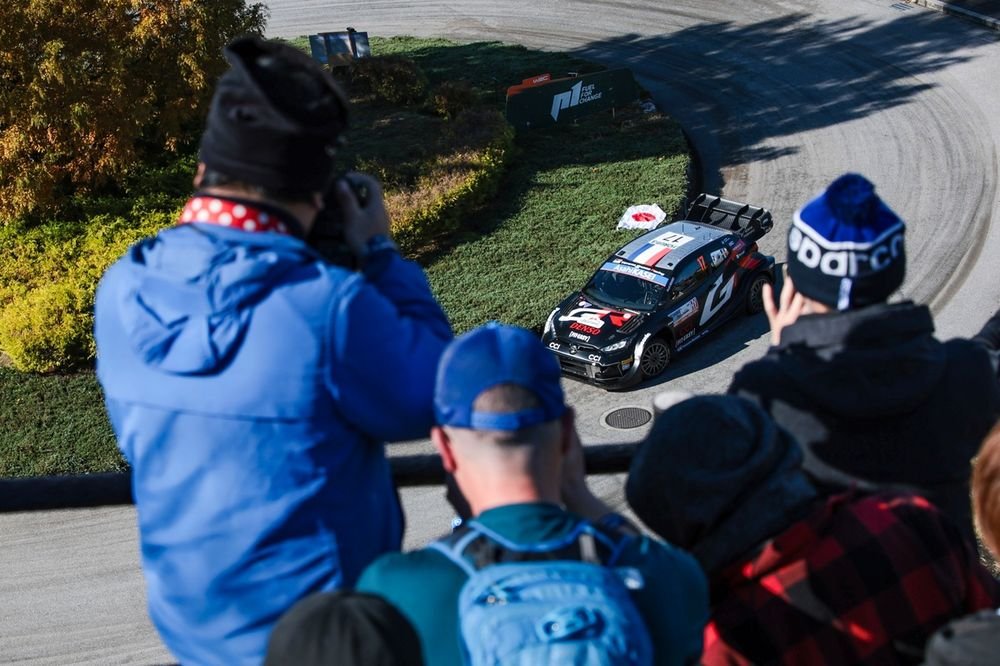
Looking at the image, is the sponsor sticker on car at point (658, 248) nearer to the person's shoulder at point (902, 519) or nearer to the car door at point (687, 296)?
the car door at point (687, 296)

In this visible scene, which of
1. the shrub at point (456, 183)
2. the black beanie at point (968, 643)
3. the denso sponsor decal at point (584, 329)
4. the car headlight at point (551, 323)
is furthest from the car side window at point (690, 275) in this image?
the black beanie at point (968, 643)

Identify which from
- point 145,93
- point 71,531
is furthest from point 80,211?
point 71,531

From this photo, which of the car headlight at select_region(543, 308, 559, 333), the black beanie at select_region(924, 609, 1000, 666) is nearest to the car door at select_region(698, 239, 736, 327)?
the car headlight at select_region(543, 308, 559, 333)

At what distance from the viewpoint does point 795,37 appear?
3319 centimetres

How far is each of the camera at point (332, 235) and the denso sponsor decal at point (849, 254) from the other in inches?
49.1

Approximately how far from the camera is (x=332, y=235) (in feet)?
8.73

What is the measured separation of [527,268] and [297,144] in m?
19.0

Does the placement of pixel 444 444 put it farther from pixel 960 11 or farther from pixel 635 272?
pixel 960 11

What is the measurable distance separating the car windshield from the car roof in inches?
14.7

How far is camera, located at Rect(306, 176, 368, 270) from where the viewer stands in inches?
104

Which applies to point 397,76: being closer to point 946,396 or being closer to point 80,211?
point 80,211

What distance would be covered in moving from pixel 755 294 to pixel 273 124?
18362mm

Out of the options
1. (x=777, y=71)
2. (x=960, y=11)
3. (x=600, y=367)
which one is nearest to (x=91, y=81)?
(x=600, y=367)

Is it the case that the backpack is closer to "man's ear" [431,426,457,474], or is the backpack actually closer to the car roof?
"man's ear" [431,426,457,474]
